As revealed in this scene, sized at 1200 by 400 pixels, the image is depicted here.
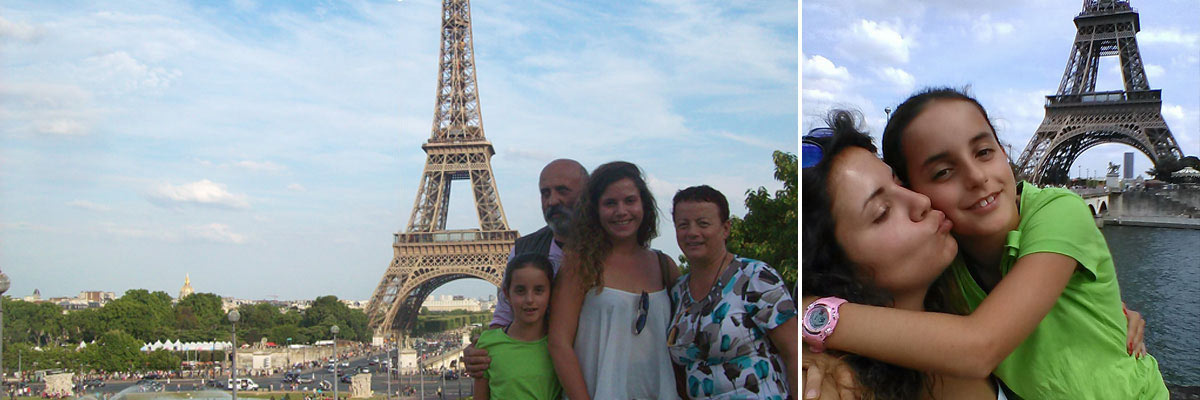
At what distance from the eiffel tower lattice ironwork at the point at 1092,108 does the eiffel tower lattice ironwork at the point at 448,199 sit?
138cm

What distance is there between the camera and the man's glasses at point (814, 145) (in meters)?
1.71

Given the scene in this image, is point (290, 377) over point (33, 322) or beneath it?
beneath

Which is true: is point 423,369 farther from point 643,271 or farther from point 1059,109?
point 1059,109

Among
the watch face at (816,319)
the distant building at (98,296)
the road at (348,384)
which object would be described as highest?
the distant building at (98,296)

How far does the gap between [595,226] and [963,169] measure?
0.85m

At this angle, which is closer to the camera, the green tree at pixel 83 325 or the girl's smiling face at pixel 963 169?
the girl's smiling face at pixel 963 169

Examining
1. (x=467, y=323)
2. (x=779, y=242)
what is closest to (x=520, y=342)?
(x=467, y=323)

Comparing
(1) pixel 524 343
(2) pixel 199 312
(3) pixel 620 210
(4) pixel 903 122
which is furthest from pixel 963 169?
(2) pixel 199 312

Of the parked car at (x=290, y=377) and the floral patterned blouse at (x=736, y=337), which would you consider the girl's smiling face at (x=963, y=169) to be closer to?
the floral patterned blouse at (x=736, y=337)

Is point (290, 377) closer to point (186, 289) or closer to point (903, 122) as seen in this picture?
point (186, 289)

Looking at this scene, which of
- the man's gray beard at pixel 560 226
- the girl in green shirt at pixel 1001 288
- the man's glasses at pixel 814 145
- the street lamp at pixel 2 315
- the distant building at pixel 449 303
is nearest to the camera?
the girl in green shirt at pixel 1001 288

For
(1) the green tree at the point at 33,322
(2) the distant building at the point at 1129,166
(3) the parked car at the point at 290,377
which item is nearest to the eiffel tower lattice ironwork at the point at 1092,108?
(2) the distant building at the point at 1129,166

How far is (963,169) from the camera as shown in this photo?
161 centimetres

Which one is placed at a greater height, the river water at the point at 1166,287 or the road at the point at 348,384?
the river water at the point at 1166,287
